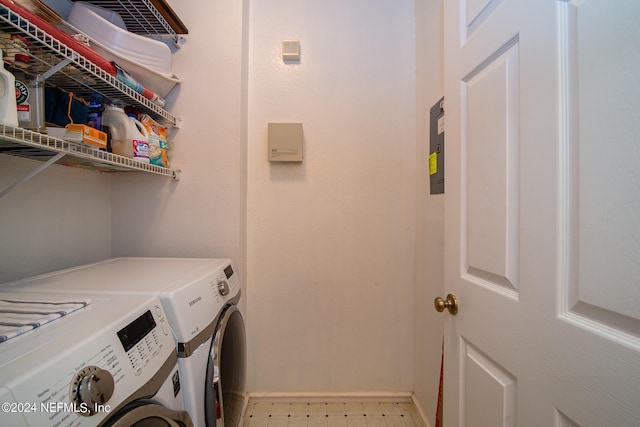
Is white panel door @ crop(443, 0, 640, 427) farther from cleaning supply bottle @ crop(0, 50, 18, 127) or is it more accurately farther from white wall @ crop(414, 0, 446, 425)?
cleaning supply bottle @ crop(0, 50, 18, 127)

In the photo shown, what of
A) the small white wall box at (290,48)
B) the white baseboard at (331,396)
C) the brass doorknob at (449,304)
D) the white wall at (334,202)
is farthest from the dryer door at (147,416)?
the small white wall box at (290,48)

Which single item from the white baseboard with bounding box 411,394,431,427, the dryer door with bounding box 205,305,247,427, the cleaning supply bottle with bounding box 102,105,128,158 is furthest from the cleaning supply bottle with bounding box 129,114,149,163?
the white baseboard with bounding box 411,394,431,427

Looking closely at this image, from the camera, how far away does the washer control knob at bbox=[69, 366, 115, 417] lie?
1.39 ft

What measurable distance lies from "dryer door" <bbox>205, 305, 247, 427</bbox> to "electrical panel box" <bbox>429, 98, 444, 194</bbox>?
1161mm

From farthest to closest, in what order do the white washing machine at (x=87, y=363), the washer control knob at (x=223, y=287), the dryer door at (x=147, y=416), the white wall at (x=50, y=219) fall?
the washer control knob at (x=223, y=287)
the white wall at (x=50, y=219)
the dryer door at (x=147, y=416)
the white washing machine at (x=87, y=363)

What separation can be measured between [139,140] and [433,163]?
1.41 m

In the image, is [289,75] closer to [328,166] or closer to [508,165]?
[328,166]

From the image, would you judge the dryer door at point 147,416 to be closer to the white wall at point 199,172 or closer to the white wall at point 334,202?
the white wall at point 199,172

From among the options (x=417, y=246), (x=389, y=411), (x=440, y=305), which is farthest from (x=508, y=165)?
(x=389, y=411)

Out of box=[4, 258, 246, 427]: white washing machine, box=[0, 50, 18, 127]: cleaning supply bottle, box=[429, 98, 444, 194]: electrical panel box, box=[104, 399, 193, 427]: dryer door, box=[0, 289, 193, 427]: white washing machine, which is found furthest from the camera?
box=[429, 98, 444, 194]: electrical panel box

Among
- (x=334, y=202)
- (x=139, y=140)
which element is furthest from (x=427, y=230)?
(x=139, y=140)

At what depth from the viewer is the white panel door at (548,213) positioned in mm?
417

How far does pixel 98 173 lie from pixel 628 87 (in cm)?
Answer: 190

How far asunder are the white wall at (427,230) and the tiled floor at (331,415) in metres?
0.14
